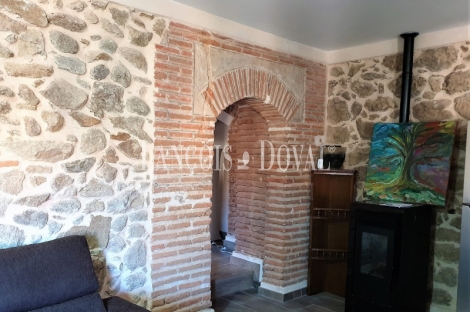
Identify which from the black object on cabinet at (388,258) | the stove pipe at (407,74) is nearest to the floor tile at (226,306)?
the black object on cabinet at (388,258)

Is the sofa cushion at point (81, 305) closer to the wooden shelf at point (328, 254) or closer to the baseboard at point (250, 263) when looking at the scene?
the baseboard at point (250, 263)

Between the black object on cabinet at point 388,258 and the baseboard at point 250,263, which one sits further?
the baseboard at point 250,263

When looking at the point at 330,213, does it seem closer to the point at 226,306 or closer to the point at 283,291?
the point at 283,291

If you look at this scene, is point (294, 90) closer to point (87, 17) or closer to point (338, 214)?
point (338, 214)

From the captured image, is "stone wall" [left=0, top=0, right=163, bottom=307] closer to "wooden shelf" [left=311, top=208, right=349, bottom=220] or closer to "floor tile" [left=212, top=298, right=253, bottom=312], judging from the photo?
"floor tile" [left=212, top=298, right=253, bottom=312]

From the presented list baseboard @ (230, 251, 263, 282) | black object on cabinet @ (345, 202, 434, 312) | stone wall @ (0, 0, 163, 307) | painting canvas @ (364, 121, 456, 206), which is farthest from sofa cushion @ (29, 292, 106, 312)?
painting canvas @ (364, 121, 456, 206)

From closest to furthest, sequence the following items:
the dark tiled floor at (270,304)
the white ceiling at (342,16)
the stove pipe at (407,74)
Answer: the white ceiling at (342,16) → the stove pipe at (407,74) → the dark tiled floor at (270,304)

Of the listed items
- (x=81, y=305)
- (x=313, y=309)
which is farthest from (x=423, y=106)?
(x=81, y=305)

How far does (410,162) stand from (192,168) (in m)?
2.06

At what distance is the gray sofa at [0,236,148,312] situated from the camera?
201 centimetres

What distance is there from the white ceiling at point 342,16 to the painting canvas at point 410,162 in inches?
35.8

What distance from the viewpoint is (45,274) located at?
6.97 feet

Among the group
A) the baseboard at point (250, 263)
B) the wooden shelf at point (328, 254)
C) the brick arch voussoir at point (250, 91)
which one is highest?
the brick arch voussoir at point (250, 91)

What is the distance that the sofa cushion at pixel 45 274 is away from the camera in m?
2.00
